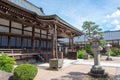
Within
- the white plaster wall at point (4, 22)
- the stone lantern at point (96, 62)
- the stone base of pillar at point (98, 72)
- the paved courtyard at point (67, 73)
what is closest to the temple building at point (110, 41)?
the paved courtyard at point (67, 73)

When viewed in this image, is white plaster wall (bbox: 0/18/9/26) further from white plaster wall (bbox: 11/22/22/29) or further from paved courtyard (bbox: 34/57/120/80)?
paved courtyard (bbox: 34/57/120/80)

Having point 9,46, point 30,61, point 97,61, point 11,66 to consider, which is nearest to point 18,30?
point 9,46

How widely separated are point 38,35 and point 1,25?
7.10 meters

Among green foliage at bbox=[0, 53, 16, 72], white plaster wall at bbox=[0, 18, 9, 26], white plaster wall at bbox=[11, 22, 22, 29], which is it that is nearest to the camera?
green foliage at bbox=[0, 53, 16, 72]

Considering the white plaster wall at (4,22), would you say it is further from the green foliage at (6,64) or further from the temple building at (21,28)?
the green foliage at (6,64)

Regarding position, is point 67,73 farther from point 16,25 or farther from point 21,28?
point 21,28

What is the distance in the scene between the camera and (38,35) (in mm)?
21734

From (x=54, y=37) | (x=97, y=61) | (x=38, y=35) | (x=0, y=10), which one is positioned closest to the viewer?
(x=97, y=61)

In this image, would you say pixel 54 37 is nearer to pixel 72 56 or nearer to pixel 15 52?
pixel 15 52

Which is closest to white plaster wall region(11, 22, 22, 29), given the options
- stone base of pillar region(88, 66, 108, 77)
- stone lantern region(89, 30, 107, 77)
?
stone lantern region(89, 30, 107, 77)

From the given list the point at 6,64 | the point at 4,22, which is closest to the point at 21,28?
the point at 4,22

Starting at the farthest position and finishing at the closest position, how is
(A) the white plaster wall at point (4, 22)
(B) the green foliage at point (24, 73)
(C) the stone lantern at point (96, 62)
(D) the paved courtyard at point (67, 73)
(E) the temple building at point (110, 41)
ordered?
(E) the temple building at point (110, 41), (A) the white plaster wall at point (4, 22), (C) the stone lantern at point (96, 62), (D) the paved courtyard at point (67, 73), (B) the green foliage at point (24, 73)

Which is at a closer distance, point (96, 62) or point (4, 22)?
point (96, 62)

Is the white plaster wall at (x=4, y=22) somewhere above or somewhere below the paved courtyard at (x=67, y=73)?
above
